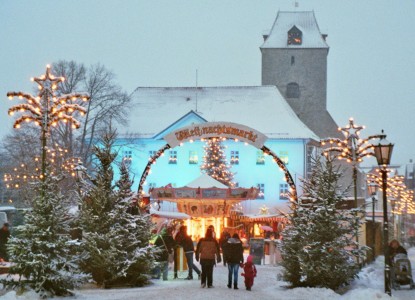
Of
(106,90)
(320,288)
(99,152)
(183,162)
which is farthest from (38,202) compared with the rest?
(183,162)

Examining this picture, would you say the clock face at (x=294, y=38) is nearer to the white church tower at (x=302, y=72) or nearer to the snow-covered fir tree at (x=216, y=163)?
the white church tower at (x=302, y=72)

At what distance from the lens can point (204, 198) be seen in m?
40.6

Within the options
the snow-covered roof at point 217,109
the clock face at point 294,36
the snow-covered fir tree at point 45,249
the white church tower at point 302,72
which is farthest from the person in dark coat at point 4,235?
the clock face at point 294,36

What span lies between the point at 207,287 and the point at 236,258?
1.07 meters

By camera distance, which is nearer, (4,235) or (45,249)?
(45,249)

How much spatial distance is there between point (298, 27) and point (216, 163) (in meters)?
23.4

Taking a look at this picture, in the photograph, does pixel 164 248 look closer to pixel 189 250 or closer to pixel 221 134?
pixel 189 250

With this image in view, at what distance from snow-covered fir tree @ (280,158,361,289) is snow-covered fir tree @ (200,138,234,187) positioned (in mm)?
36664

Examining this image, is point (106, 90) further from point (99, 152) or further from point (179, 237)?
point (99, 152)

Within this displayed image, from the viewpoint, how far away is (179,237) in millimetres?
25500

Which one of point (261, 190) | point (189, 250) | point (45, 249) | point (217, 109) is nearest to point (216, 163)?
point (261, 190)

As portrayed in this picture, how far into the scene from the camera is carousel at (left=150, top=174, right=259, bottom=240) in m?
40.4

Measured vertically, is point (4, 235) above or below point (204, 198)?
below

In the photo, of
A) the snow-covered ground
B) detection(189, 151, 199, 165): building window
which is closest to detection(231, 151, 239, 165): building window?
detection(189, 151, 199, 165): building window
